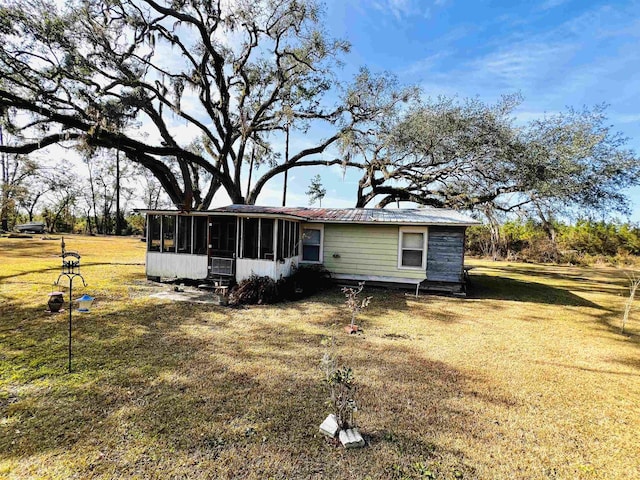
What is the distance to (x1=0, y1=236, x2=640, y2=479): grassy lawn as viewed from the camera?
2480 millimetres

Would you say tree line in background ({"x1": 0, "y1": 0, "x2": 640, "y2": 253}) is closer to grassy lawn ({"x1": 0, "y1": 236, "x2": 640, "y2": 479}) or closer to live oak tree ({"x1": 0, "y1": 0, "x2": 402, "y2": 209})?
live oak tree ({"x1": 0, "y1": 0, "x2": 402, "y2": 209})

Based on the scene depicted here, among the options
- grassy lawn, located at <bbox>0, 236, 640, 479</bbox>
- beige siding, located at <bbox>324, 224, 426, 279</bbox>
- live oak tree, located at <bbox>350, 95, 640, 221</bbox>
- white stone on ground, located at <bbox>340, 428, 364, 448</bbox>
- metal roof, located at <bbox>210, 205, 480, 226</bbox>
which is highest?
live oak tree, located at <bbox>350, 95, 640, 221</bbox>

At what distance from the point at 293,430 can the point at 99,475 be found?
1.52 metres

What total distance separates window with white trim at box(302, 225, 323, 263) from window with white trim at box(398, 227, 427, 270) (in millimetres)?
2709

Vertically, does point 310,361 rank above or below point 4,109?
below

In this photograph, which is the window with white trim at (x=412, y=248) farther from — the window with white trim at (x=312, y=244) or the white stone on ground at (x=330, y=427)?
the white stone on ground at (x=330, y=427)

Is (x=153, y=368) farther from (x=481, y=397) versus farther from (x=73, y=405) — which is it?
(x=481, y=397)

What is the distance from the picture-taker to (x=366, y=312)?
7.17 meters

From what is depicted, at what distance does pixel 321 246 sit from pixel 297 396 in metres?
7.26

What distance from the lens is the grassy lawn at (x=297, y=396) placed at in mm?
2480

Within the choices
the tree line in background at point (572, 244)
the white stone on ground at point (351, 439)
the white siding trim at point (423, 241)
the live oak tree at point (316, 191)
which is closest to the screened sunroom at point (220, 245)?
the white siding trim at point (423, 241)

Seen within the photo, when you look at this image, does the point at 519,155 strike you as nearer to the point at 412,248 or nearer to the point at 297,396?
the point at 412,248

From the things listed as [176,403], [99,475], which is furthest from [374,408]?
[99,475]

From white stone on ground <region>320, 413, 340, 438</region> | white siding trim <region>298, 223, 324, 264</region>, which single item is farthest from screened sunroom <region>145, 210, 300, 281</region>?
white stone on ground <region>320, 413, 340, 438</region>
